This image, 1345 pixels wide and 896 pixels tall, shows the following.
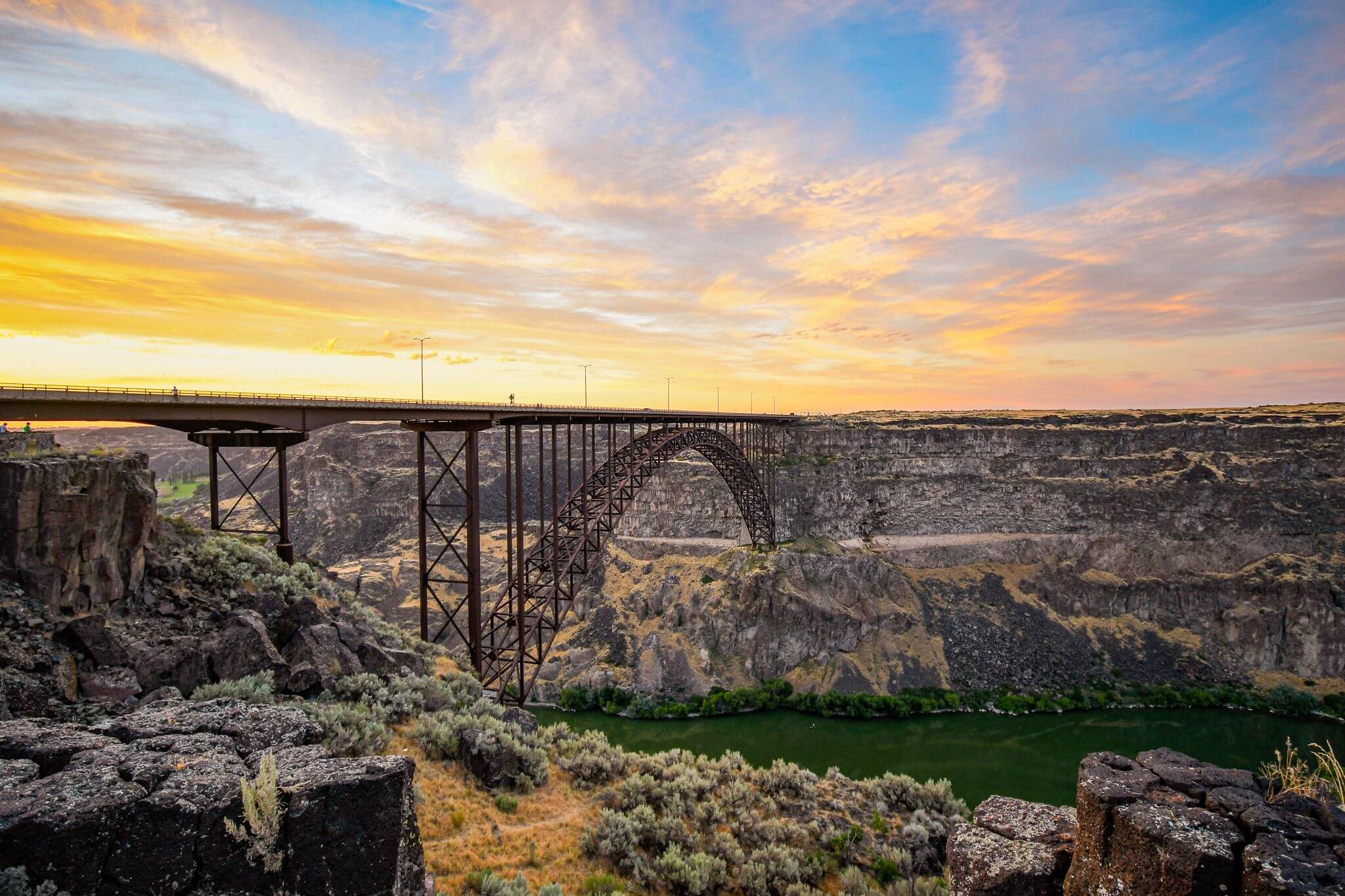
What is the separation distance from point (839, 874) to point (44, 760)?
1320 centimetres

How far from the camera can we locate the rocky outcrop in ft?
20.4

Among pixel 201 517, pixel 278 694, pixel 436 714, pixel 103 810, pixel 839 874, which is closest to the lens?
pixel 103 810

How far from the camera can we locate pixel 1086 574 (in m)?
50.1

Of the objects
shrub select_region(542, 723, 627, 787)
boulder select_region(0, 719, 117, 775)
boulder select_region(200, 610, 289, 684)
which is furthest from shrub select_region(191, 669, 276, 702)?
shrub select_region(542, 723, 627, 787)

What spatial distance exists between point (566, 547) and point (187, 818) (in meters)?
19.8

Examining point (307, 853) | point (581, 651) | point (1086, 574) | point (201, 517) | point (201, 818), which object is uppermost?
point (201, 818)

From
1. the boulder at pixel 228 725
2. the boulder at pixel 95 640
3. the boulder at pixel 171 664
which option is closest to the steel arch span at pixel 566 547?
the boulder at pixel 171 664

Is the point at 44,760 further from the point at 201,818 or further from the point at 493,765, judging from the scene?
the point at 493,765

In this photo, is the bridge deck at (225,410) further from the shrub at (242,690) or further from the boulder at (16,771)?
the boulder at (16,771)

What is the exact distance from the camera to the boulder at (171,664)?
10.3 meters

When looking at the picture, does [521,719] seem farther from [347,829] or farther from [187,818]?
[187,818]

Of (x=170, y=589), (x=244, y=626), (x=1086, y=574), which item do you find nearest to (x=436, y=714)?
(x=244, y=626)

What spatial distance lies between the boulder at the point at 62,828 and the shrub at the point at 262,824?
0.92 m

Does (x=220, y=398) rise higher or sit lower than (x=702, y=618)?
higher
